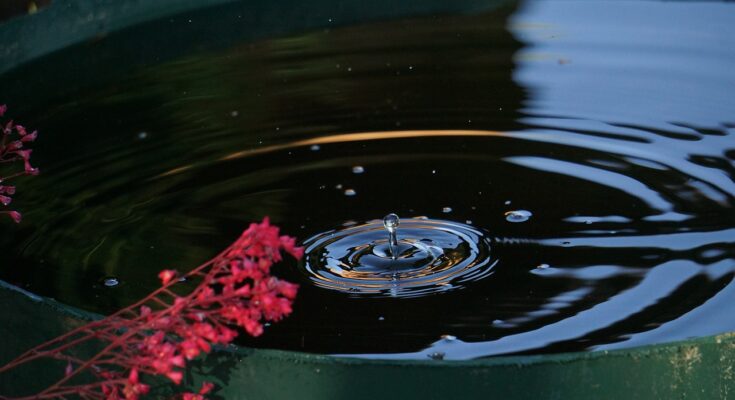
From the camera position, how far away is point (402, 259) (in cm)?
286

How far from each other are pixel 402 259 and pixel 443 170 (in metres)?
0.64

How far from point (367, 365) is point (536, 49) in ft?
9.53

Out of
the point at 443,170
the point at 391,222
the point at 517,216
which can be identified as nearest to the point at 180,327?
the point at 391,222

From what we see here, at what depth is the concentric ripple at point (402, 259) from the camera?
273 centimetres

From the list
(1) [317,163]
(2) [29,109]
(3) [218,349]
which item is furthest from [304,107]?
(3) [218,349]

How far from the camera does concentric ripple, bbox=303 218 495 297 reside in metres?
2.73

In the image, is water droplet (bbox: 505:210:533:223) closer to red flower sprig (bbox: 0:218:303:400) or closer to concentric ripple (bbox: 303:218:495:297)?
concentric ripple (bbox: 303:218:495:297)

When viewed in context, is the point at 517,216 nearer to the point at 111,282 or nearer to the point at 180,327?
the point at 111,282

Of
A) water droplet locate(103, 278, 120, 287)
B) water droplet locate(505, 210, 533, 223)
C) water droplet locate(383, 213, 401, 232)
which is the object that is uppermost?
water droplet locate(505, 210, 533, 223)

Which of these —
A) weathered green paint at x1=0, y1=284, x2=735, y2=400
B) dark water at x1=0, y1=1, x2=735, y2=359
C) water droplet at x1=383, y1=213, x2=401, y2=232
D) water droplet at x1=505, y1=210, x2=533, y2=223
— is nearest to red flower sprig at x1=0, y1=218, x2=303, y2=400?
weathered green paint at x1=0, y1=284, x2=735, y2=400

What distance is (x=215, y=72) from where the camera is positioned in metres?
4.56

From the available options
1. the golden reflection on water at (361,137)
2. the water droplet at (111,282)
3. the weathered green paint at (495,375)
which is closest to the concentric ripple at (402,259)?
the water droplet at (111,282)

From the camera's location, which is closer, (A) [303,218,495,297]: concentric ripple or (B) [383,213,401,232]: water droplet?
(A) [303,218,495,297]: concentric ripple

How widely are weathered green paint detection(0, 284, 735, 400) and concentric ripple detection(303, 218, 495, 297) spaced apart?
805mm
